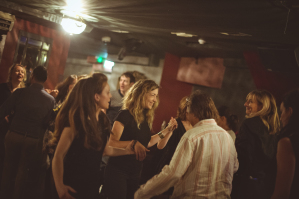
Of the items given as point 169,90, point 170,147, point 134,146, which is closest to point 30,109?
point 134,146

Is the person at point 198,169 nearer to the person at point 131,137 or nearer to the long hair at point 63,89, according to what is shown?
the person at point 131,137

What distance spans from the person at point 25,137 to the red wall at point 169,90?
5151 mm

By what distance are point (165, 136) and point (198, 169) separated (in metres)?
1.14

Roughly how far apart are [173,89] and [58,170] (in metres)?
6.68

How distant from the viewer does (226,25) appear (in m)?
3.83

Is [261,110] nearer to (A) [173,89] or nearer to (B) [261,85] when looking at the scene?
(B) [261,85]

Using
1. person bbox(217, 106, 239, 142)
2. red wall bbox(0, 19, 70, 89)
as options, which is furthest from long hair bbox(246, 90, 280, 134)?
red wall bbox(0, 19, 70, 89)

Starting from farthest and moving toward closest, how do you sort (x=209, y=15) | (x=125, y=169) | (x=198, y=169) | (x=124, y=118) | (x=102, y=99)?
(x=209, y=15), (x=124, y=118), (x=125, y=169), (x=102, y=99), (x=198, y=169)

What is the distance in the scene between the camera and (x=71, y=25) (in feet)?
15.6

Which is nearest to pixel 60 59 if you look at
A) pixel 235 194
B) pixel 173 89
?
pixel 173 89

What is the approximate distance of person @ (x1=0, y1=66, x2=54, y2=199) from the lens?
10.0 feet

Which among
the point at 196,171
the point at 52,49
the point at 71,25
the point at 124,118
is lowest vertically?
the point at 196,171

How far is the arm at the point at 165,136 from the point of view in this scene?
3.01 meters

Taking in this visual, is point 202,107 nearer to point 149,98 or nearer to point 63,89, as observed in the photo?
point 149,98
